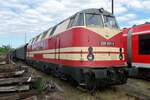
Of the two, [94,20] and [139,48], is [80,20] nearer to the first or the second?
[94,20]

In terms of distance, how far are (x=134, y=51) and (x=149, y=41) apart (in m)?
1.51

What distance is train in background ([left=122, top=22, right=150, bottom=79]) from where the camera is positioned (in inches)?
578

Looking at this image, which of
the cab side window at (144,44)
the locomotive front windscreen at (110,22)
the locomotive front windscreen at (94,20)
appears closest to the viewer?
the locomotive front windscreen at (94,20)

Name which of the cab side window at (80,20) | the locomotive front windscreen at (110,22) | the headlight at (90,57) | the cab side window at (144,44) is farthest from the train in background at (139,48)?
the cab side window at (80,20)

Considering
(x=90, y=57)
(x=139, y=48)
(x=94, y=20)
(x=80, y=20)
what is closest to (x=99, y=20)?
(x=94, y=20)

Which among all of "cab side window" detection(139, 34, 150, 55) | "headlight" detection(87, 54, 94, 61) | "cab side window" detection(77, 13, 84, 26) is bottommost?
"headlight" detection(87, 54, 94, 61)

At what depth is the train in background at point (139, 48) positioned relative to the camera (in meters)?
14.7

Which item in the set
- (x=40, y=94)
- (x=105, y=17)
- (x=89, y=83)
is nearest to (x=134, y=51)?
(x=105, y=17)

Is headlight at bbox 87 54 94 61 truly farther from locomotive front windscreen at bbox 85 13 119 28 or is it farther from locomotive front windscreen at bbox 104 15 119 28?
locomotive front windscreen at bbox 104 15 119 28

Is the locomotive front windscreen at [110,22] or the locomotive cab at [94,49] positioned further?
the locomotive front windscreen at [110,22]

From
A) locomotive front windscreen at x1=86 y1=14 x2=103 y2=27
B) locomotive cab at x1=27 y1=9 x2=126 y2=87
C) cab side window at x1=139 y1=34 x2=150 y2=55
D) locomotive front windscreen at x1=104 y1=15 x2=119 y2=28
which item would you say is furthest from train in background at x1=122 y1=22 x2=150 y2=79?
locomotive front windscreen at x1=86 y1=14 x2=103 y2=27

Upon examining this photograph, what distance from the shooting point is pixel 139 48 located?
15.4 m

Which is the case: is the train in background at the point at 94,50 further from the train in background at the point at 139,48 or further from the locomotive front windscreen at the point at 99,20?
the train in background at the point at 139,48

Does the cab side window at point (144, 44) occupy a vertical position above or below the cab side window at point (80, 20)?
below
